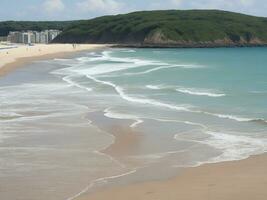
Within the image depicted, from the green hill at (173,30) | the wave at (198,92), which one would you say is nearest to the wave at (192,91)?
the wave at (198,92)

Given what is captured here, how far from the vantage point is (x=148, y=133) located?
1744cm

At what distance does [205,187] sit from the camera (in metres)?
10.7

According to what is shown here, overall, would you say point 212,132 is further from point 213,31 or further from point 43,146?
point 213,31

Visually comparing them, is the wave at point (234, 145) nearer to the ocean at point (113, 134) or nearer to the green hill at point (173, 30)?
the ocean at point (113, 134)

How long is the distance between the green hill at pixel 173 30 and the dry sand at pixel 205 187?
13631 centimetres

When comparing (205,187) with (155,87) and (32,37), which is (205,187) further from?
(32,37)

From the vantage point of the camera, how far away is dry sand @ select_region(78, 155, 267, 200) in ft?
33.1

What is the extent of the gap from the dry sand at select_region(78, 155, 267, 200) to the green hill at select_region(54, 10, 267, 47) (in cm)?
13631

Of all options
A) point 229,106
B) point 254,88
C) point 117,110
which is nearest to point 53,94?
point 117,110

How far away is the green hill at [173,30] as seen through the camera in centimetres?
15276

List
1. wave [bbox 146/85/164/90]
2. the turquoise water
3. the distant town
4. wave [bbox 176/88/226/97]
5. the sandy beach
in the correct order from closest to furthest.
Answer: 1. the turquoise water
2. wave [bbox 176/88/226/97]
3. wave [bbox 146/85/164/90]
4. the sandy beach
5. the distant town

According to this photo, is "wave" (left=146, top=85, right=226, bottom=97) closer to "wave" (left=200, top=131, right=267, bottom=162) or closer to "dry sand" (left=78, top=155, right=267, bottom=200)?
"wave" (left=200, top=131, right=267, bottom=162)

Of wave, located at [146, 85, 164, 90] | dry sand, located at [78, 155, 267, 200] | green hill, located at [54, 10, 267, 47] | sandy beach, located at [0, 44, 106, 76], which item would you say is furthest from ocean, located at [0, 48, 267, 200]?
green hill, located at [54, 10, 267, 47]

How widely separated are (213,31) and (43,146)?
486 feet
